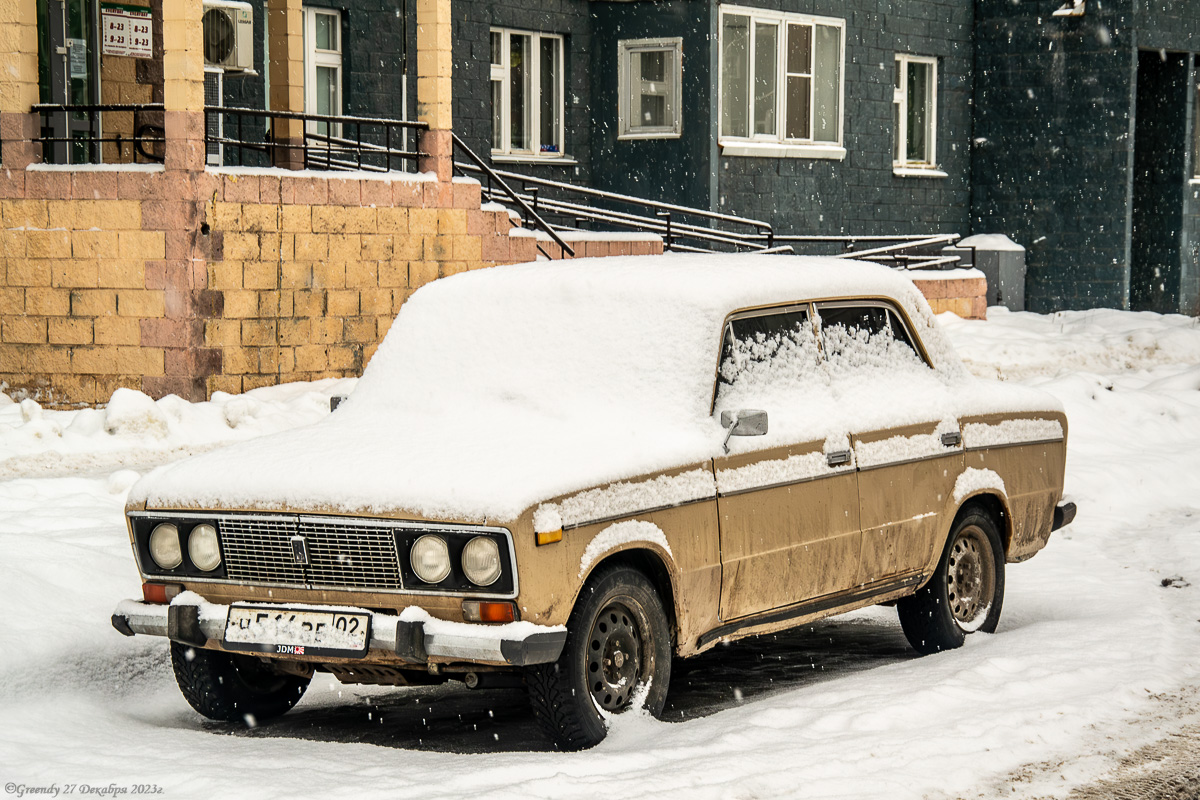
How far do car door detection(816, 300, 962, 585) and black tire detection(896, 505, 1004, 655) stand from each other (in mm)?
240

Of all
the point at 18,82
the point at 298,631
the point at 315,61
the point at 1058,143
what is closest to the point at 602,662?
the point at 298,631

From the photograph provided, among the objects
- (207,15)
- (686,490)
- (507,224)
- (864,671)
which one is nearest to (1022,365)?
(507,224)

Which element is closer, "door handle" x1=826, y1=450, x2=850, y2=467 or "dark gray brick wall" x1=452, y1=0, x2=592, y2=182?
"door handle" x1=826, y1=450, x2=850, y2=467

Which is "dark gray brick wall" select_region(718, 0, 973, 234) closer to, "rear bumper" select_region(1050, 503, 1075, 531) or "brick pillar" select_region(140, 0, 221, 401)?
"brick pillar" select_region(140, 0, 221, 401)

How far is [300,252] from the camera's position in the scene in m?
14.4

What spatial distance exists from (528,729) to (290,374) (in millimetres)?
8483

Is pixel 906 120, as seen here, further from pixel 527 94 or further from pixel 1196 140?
pixel 527 94

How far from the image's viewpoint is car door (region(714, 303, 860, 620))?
641cm

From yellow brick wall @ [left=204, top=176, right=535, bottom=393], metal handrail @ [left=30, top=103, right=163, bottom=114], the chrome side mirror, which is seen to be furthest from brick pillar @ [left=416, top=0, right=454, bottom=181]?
the chrome side mirror

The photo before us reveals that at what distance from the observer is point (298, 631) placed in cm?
577

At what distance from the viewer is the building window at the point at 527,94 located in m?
21.1

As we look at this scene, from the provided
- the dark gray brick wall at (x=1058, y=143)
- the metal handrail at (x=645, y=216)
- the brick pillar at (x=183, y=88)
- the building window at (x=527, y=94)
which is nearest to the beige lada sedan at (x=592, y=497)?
the brick pillar at (x=183, y=88)

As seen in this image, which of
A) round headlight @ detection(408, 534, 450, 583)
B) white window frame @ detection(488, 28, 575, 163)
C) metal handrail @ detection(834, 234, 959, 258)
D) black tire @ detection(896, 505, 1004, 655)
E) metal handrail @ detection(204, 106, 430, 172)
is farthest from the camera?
metal handrail @ detection(834, 234, 959, 258)

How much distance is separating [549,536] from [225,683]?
1.61 metres
